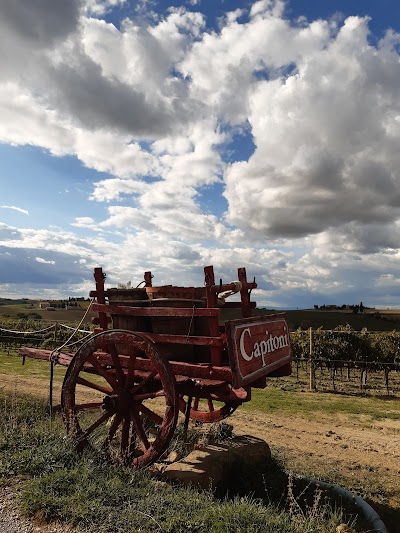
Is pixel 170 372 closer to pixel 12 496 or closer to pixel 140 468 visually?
pixel 140 468

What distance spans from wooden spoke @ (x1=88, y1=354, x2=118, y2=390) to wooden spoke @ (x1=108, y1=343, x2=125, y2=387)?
0.08 metres

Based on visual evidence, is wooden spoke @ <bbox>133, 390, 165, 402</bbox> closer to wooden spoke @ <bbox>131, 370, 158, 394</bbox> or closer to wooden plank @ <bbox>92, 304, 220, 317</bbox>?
wooden spoke @ <bbox>131, 370, 158, 394</bbox>

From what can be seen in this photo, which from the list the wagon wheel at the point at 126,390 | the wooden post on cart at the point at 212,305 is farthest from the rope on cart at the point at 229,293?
the wagon wheel at the point at 126,390

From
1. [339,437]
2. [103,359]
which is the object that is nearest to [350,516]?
[103,359]

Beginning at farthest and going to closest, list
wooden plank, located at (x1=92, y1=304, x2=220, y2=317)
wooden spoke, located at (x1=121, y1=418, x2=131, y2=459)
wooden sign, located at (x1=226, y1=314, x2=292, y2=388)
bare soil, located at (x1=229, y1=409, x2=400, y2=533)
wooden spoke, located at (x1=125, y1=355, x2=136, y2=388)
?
bare soil, located at (x1=229, y1=409, x2=400, y2=533)
wooden spoke, located at (x1=121, y1=418, x2=131, y2=459)
wooden spoke, located at (x1=125, y1=355, x2=136, y2=388)
wooden plank, located at (x1=92, y1=304, x2=220, y2=317)
wooden sign, located at (x1=226, y1=314, x2=292, y2=388)

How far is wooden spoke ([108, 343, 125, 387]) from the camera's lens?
5.40 metres

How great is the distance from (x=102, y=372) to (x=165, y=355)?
2.87 ft

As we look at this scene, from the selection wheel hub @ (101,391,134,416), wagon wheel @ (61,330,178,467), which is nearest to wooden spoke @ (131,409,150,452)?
wagon wheel @ (61,330,178,467)

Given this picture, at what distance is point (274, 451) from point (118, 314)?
460 cm

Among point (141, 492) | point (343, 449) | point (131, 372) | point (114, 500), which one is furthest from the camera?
point (343, 449)

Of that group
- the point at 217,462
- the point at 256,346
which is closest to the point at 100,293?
the point at 256,346

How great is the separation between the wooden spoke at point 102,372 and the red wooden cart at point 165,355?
1 cm

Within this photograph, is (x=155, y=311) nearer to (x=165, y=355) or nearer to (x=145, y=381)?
(x=165, y=355)

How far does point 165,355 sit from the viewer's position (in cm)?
545
